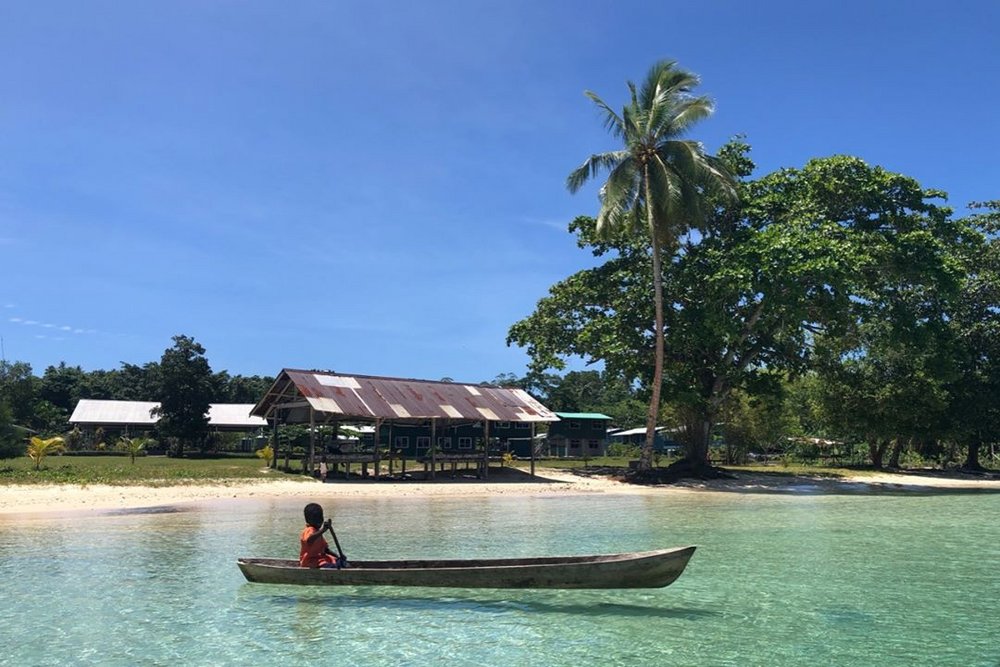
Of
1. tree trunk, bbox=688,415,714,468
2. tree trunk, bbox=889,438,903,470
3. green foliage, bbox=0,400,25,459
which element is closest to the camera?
green foliage, bbox=0,400,25,459

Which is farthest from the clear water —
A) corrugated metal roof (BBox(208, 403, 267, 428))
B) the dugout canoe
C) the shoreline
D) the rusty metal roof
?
corrugated metal roof (BBox(208, 403, 267, 428))

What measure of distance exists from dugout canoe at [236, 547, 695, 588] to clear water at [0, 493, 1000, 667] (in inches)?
16.1

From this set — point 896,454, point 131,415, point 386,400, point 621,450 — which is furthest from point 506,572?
point 621,450

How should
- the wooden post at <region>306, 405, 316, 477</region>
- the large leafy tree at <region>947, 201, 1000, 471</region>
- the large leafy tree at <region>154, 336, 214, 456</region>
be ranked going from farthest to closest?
the large leafy tree at <region>154, 336, 214, 456</region>, the large leafy tree at <region>947, 201, 1000, 471</region>, the wooden post at <region>306, 405, 316, 477</region>

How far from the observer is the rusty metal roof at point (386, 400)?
100 ft

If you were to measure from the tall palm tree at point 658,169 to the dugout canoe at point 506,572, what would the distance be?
22138mm

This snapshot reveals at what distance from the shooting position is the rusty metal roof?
100 ft

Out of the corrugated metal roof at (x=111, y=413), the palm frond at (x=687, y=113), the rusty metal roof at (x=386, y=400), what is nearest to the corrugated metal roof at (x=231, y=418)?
the corrugated metal roof at (x=111, y=413)

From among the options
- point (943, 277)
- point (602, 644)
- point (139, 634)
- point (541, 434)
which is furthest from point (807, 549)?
point (541, 434)

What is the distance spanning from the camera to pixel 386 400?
106 feet

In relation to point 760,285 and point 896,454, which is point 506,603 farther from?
point 896,454

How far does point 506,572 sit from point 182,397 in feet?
142

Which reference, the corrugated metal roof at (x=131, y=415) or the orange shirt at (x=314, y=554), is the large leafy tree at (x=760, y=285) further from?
the corrugated metal roof at (x=131, y=415)

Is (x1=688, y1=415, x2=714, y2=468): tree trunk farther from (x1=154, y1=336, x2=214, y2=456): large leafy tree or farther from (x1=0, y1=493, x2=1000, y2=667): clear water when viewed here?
(x1=154, y1=336, x2=214, y2=456): large leafy tree
